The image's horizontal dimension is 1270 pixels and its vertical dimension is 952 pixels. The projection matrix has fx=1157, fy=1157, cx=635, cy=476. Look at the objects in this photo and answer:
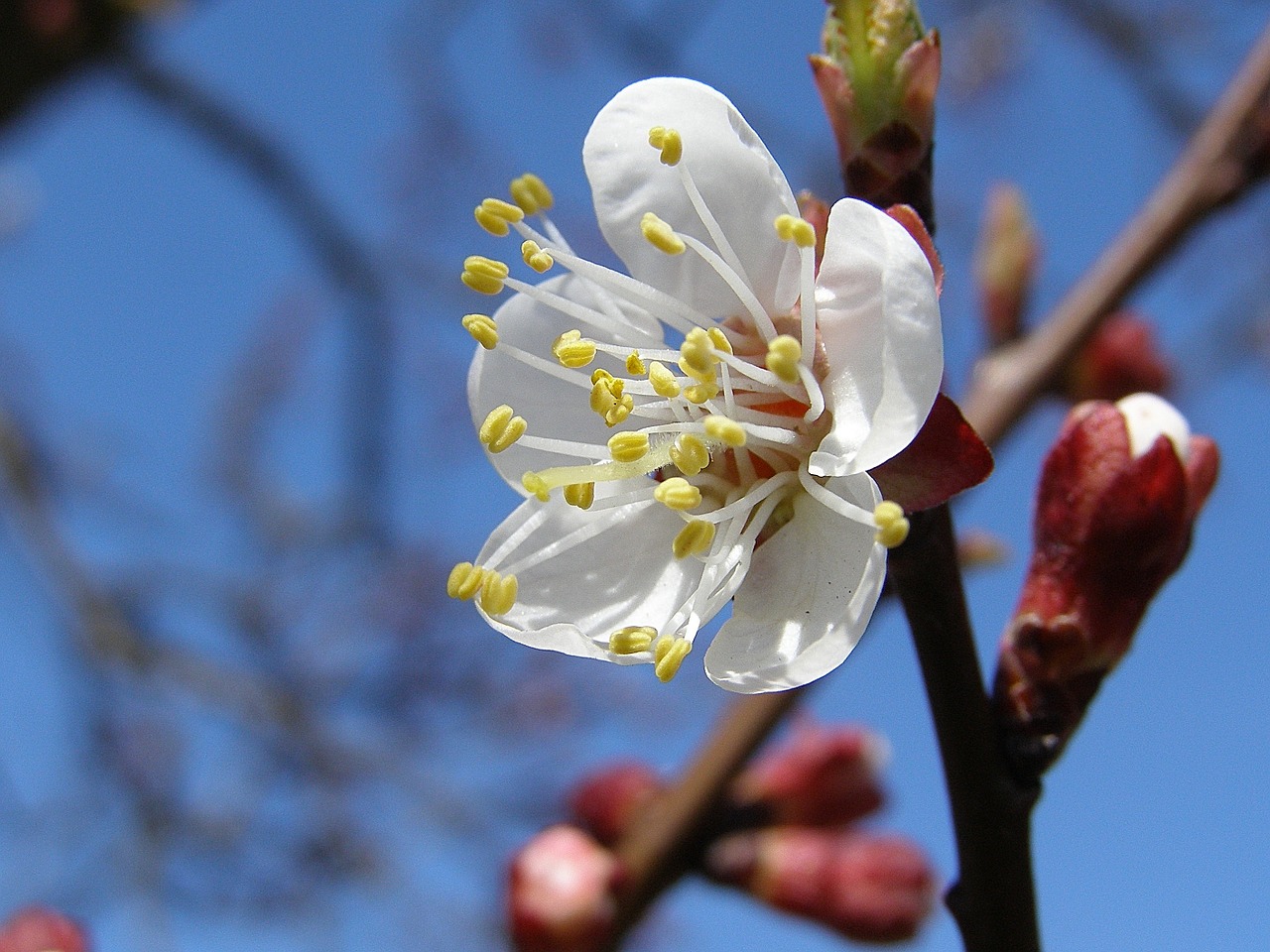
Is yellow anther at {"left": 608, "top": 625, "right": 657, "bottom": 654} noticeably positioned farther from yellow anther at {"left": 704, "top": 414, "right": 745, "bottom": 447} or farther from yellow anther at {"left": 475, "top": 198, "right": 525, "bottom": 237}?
yellow anther at {"left": 475, "top": 198, "right": 525, "bottom": 237}

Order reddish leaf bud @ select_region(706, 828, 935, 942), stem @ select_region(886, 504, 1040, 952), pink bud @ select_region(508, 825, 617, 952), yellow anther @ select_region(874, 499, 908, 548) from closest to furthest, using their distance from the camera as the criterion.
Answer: yellow anther @ select_region(874, 499, 908, 548), stem @ select_region(886, 504, 1040, 952), pink bud @ select_region(508, 825, 617, 952), reddish leaf bud @ select_region(706, 828, 935, 942)

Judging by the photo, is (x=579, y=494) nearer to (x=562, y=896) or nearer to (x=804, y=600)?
(x=804, y=600)

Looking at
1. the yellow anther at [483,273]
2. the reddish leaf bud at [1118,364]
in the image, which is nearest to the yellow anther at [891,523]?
the yellow anther at [483,273]

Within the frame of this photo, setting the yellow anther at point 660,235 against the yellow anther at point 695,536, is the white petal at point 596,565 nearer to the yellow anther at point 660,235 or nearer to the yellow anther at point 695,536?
the yellow anther at point 695,536

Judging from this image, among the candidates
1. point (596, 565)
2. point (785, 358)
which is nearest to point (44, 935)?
point (596, 565)

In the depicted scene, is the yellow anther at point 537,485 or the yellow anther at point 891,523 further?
the yellow anther at point 537,485

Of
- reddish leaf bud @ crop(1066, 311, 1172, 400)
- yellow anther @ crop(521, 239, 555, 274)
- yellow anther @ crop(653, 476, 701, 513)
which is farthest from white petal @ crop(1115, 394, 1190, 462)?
reddish leaf bud @ crop(1066, 311, 1172, 400)
